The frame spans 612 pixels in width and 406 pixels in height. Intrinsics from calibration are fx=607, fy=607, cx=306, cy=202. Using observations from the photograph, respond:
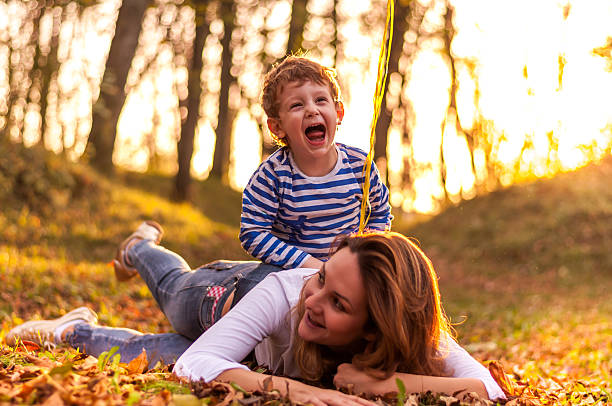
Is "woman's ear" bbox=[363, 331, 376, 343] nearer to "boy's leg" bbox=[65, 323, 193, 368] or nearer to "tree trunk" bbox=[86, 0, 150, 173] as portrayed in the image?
"boy's leg" bbox=[65, 323, 193, 368]

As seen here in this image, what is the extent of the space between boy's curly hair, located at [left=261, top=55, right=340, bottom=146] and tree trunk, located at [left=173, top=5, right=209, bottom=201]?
10.2 meters

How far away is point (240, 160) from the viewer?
29547 millimetres

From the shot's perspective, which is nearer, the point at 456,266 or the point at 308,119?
the point at 308,119

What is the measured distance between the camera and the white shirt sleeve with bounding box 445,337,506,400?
270 cm

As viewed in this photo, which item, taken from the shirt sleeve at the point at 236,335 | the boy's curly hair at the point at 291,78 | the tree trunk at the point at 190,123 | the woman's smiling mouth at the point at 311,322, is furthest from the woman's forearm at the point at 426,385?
the tree trunk at the point at 190,123

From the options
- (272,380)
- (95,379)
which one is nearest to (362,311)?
(272,380)

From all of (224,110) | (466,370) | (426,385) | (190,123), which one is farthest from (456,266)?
(426,385)

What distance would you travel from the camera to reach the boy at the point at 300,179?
3453 mm

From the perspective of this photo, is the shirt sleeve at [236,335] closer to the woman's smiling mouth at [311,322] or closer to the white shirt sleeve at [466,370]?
the woman's smiling mouth at [311,322]

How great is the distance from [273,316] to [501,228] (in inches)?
502

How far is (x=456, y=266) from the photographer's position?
541 inches

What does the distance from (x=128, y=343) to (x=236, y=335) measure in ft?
4.58

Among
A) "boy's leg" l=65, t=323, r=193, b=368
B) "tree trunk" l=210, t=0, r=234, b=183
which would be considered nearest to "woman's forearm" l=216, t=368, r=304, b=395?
"boy's leg" l=65, t=323, r=193, b=368

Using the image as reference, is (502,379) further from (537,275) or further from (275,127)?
(537,275)
